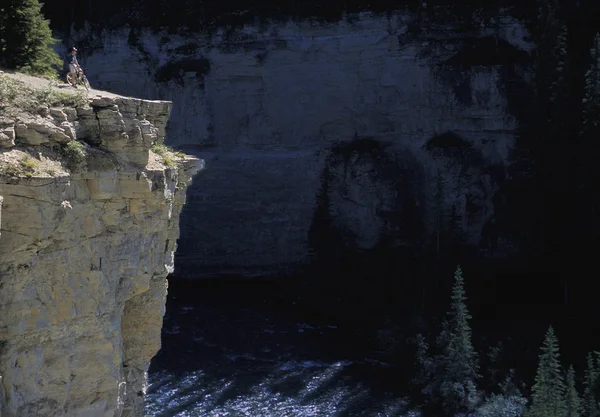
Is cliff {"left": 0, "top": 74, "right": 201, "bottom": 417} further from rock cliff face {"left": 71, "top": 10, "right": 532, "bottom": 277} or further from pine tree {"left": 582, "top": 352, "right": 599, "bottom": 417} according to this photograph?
rock cliff face {"left": 71, "top": 10, "right": 532, "bottom": 277}

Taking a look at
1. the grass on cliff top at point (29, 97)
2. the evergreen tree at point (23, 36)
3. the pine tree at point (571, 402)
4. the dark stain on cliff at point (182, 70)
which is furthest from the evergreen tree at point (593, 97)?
the grass on cliff top at point (29, 97)

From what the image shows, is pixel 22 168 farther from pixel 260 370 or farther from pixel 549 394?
pixel 260 370

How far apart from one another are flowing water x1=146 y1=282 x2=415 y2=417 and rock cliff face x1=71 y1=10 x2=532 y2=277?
8.64m

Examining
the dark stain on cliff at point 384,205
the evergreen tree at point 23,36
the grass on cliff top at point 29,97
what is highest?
the evergreen tree at point 23,36

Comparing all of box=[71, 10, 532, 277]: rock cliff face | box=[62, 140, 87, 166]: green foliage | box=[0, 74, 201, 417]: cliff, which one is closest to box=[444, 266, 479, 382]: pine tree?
box=[71, 10, 532, 277]: rock cliff face

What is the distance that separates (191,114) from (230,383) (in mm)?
21818

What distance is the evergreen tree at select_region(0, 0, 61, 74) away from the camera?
668 inches

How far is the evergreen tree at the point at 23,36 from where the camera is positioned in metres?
Result: 17.0

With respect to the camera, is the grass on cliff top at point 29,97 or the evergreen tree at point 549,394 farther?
the evergreen tree at point 549,394

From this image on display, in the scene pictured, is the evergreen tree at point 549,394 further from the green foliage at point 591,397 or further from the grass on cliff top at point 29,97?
the grass on cliff top at point 29,97

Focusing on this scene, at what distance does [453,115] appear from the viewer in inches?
1902

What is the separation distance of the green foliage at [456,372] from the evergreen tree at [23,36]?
20921 mm

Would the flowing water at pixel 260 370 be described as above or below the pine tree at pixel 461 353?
below

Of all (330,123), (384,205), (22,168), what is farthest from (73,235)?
(330,123)
